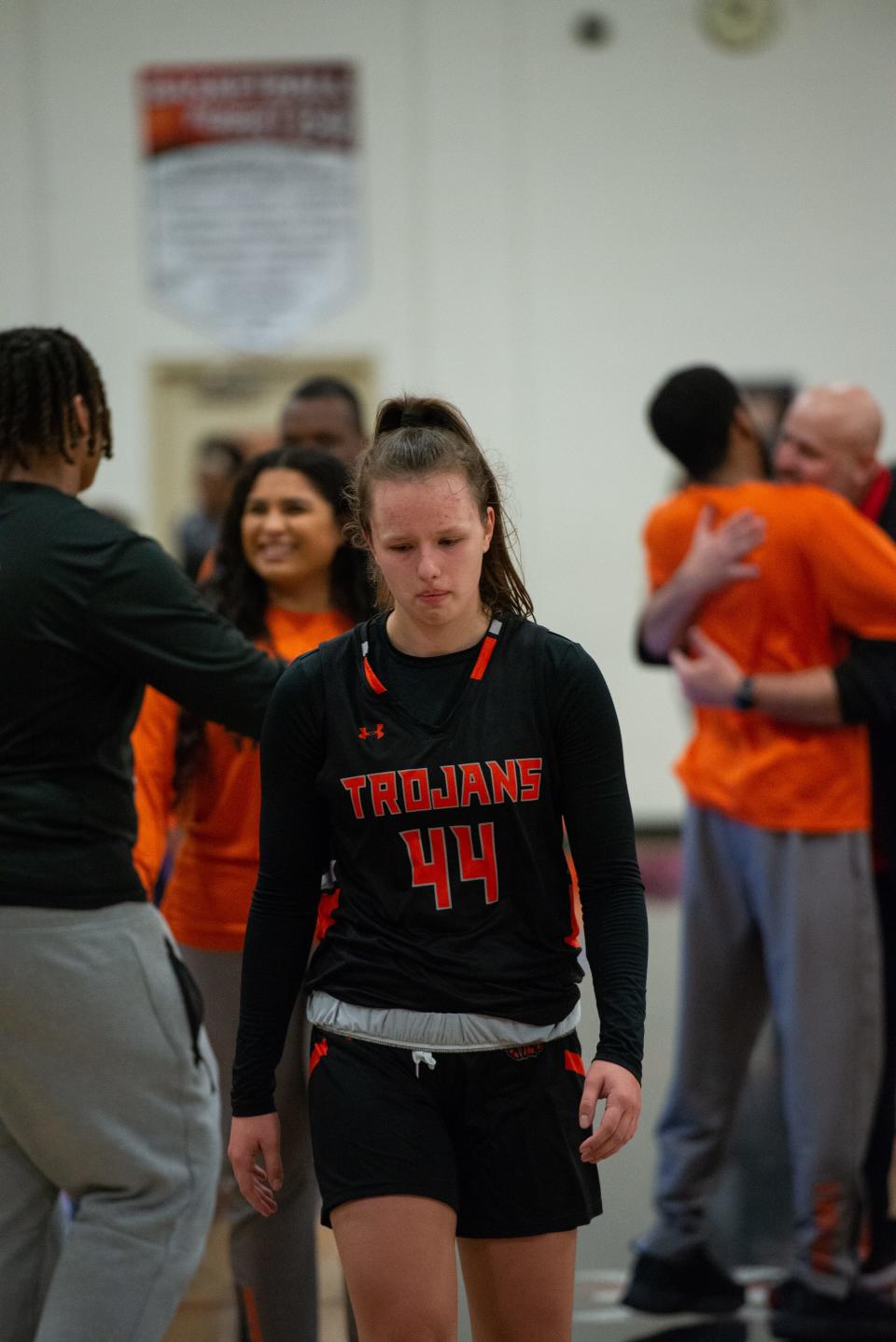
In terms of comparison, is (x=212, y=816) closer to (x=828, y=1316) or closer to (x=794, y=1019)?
(x=794, y=1019)

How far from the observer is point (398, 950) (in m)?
1.88

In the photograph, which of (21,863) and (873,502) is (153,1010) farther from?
(873,502)

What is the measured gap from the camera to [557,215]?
346 inches

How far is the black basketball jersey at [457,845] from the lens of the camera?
6.13 ft

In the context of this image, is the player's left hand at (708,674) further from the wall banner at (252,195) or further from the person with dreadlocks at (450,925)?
the wall banner at (252,195)

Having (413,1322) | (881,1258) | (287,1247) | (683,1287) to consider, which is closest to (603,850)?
(413,1322)

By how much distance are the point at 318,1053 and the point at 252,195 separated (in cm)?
766

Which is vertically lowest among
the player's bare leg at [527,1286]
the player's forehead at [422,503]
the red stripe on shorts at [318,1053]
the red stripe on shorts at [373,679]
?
the player's bare leg at [527,1286]

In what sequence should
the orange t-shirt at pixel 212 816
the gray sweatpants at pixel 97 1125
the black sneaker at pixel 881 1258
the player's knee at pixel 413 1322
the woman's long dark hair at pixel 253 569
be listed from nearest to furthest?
the player's knee at pixel 413 1322
the gray sweatpants at pixel 97 1125
the orange t-shirt at pixel 212 816
the woman's long dark hair at pixel 253 569
the black sneaker at pixel 881 1258

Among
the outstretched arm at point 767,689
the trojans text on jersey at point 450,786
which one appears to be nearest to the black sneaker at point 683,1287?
the outstretched arm at point 767,689

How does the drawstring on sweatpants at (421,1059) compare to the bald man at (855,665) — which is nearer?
the drawstring on sweatpants at (421,1059)

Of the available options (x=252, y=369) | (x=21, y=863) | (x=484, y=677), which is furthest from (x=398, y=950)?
(x=252, y=369)

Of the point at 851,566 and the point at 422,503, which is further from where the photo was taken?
the point at 851,566

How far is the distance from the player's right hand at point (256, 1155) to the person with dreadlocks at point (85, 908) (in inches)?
10.3
